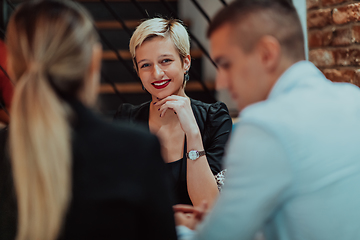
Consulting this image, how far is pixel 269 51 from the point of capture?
832 millimetres

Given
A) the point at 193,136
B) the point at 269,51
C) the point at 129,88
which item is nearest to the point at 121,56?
the point at 129,88

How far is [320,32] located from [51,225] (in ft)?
5.62

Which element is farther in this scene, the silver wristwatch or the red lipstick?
the red lipstick

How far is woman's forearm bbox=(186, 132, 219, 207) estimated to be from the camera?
139 cm

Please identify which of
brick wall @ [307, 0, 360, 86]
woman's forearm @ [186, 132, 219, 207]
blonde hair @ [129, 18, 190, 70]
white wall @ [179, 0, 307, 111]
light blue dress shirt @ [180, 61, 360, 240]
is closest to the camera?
light blue dress shirt @ [180, 61, 360, 240]

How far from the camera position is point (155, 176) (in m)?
0.78

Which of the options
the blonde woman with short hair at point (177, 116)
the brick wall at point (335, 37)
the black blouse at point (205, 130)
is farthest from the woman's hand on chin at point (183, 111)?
the brick wall at point (335, 37)

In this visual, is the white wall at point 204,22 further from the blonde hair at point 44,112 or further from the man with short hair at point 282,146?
the blonde hair at point 44,112

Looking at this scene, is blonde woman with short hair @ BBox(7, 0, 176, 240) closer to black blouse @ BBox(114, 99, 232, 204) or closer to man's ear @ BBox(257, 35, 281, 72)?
man's ear @ BBox(257, 35, 281, 72)

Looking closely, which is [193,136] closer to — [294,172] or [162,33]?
[162,33]

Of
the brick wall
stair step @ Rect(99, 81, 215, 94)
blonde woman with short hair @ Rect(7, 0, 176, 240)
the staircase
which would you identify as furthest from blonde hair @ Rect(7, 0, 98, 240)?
stair step @ Rect(99, 81, 215, 94)

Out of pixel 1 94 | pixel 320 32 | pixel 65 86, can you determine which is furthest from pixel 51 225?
pixel 1 94

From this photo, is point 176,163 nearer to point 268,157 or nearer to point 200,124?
point 200,124

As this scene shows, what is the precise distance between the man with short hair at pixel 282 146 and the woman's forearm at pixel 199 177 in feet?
1.80
